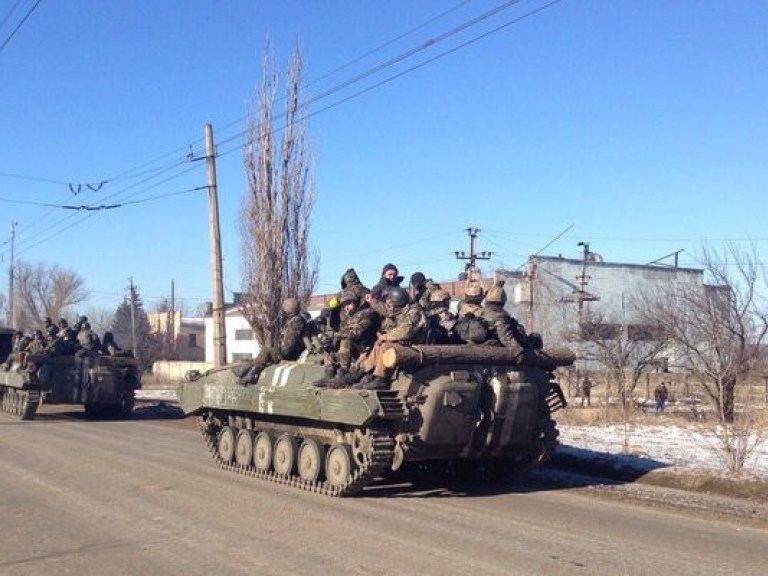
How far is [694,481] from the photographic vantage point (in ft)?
37.3

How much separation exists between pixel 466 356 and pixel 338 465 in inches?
77.7

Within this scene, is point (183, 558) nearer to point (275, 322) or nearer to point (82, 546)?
point (82, 546)

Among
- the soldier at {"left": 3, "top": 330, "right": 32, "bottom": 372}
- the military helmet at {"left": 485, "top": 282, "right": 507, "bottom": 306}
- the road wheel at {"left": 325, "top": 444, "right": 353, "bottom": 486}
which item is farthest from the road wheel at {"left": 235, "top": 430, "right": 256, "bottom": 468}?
the soldier at {"left": 3, "top": 330, "right": 32, "bottom": 372}

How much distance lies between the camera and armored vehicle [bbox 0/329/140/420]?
23266 mm

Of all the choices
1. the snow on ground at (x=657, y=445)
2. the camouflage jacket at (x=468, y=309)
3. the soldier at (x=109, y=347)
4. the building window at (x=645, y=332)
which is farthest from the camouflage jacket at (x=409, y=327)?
the building window at (x=645, y=332)

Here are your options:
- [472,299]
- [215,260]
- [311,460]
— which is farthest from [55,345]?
[472,299]

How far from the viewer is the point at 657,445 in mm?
15516

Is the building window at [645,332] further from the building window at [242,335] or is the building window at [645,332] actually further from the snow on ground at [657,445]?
the building window at [242,335]

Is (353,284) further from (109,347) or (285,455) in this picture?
(109,347)

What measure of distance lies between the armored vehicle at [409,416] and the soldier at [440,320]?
0.57 metres

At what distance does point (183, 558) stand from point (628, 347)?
2342cm

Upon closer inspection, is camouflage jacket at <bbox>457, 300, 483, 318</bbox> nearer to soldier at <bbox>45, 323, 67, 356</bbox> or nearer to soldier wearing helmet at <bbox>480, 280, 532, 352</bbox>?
soldier wearing helmet at <bbox>480, 280, 532, 352</bbox>

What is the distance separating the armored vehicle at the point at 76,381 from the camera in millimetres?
23266

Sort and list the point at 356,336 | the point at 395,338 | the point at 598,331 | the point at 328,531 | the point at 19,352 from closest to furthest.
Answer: the point at 328,531
the point at 395,338
the point at 356,336
the point at 19,352
the point at 598,331
